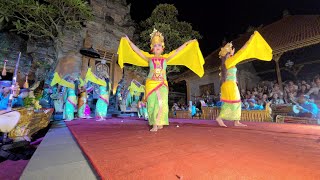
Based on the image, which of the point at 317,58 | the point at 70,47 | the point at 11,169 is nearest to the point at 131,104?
the point at 70,47

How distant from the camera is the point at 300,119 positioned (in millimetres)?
5211

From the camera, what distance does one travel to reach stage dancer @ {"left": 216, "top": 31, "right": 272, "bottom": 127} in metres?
3.87

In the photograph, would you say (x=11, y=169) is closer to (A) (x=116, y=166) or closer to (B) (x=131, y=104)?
(A) (x=116, y=166)

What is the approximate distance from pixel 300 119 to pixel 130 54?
5487mm

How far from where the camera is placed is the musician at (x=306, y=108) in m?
5.29

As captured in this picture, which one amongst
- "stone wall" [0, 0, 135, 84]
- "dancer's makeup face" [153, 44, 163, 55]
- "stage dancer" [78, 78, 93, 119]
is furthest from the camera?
"stone wall" [0, 0, 135, 84]

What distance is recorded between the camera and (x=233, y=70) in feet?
13.3

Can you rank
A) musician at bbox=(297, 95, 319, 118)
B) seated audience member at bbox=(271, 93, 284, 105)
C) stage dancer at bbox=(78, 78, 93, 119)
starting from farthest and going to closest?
1. stage dancer at bbox=(78, 78, 93, 119)
2. seated audience member at bbox=(271, 93, 284, 105)
3. musician at bbox=(297, 95, 319, 118)

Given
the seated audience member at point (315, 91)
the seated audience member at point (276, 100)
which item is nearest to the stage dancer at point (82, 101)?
the seated audience member at point (276, 100)

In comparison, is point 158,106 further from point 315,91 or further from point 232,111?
point 315,91

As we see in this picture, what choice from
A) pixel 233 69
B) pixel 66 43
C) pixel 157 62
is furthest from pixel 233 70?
pixel 66 43

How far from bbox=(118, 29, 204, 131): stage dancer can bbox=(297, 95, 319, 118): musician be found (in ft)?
13.6

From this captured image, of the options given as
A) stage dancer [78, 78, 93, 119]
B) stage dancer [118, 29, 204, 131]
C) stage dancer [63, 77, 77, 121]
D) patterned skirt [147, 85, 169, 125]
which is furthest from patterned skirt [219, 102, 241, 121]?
stage dancer [78, 78, 93, 119]

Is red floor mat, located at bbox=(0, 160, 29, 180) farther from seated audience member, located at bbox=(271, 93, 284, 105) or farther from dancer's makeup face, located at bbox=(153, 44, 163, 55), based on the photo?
seated audience member, located at bbox=(271, 93, 284, 105)
